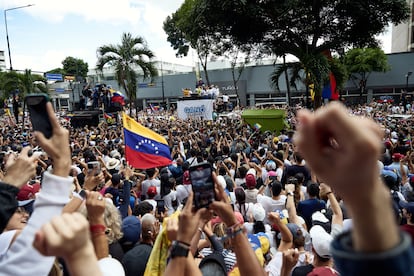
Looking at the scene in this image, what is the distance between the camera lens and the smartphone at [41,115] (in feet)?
5.01

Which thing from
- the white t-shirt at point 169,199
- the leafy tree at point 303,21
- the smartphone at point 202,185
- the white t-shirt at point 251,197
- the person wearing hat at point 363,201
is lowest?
the white t-shirt at point 169,199

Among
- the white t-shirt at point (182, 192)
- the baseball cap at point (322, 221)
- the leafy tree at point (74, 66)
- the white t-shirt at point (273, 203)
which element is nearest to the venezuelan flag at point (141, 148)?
the white t-shirt at point (182, 192)

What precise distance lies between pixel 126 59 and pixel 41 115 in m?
19.7

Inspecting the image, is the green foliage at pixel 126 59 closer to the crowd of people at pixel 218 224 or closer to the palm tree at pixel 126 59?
the palm tree at pixel 126 59

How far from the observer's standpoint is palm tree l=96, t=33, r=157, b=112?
19.9 meters

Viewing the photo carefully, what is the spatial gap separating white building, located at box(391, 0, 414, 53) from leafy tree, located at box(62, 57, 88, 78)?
63.5m

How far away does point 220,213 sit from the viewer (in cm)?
180

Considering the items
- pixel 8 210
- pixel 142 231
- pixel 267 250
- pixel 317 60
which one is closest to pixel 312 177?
pixel 267 250

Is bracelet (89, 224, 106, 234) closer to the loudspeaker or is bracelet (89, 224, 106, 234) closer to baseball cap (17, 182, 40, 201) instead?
baseball cap (17, 182, 40, 201)

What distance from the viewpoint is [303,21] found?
1666 cm

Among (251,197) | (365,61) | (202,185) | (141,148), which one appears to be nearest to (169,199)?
(141,148)

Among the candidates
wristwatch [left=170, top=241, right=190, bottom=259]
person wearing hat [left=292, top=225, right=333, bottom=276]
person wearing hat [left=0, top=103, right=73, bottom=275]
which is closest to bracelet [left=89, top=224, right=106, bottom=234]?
person wearing hat [left=0, top=103, right=73, bottom=275]

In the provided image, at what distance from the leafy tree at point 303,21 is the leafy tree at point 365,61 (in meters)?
17.2

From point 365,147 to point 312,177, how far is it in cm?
598
